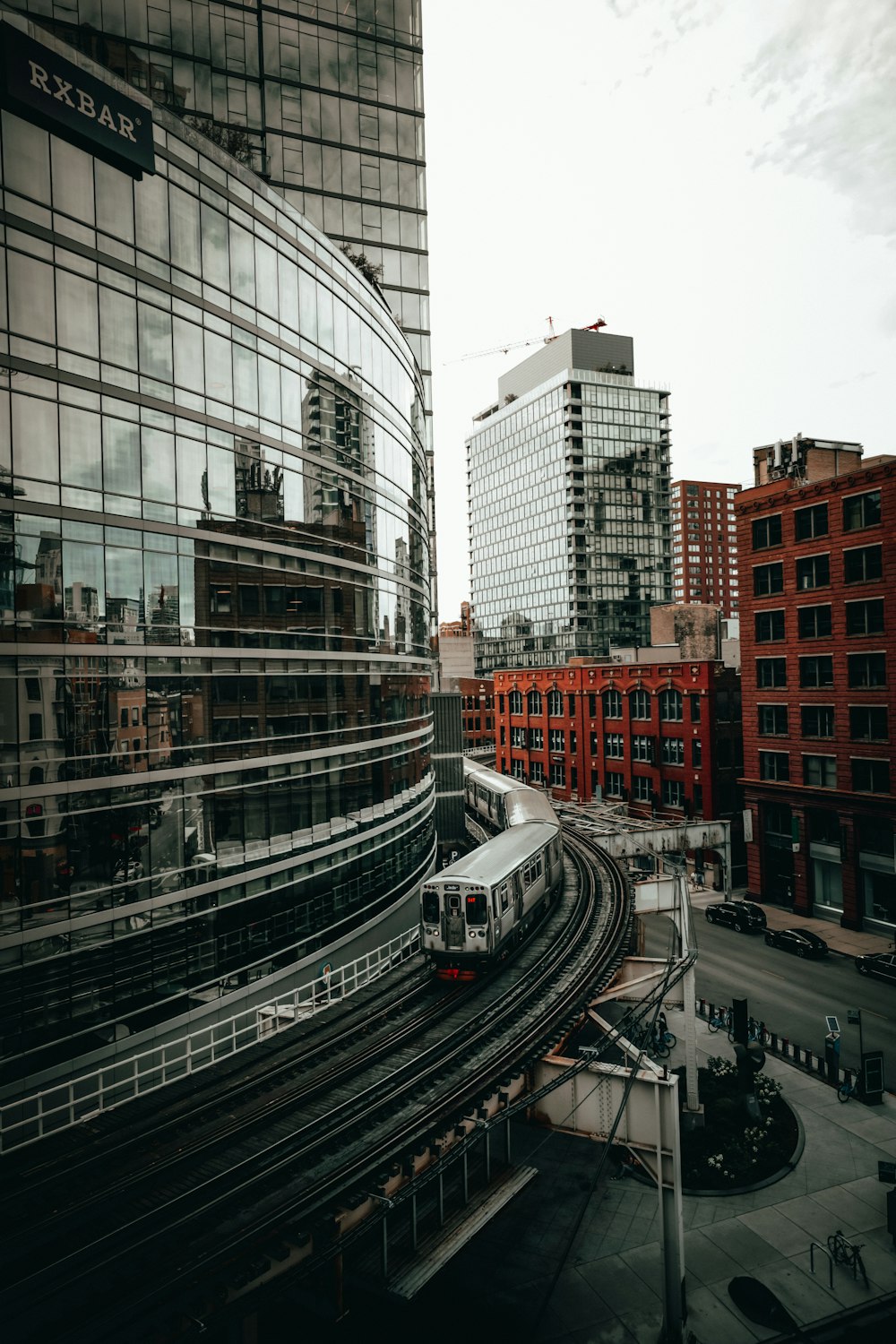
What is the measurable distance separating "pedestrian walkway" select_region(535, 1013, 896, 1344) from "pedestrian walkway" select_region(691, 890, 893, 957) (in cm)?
1598

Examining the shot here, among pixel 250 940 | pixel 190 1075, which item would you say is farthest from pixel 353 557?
pixel 190 1075

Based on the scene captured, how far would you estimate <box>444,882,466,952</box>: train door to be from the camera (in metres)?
23.8

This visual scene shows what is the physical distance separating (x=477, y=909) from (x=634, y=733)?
135 feet

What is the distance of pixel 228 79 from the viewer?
3603 cm

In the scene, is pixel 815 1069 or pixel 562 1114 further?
pixel 815 1069

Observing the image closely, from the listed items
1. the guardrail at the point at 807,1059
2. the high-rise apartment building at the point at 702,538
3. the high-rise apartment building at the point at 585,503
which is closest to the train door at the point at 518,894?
the guardrail at the point at 807,1059

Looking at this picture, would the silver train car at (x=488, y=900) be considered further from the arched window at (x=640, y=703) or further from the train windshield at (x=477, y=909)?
the arched window at (x=640, y=703)

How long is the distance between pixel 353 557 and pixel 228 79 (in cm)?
2312

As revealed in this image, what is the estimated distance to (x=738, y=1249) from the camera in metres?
19.0

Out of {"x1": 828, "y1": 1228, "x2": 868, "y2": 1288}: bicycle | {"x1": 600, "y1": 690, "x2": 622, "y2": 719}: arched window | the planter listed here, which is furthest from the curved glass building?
{"x1": 600, "y1": 690, "x2": 622, "y2": 719}: arched window

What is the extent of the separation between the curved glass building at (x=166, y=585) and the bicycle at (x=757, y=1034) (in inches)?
589

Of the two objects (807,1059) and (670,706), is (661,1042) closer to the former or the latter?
(807,1059)

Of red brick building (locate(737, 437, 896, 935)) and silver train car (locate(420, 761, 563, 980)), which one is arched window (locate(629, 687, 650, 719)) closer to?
red brick building (locate(737, 437, 896, 935))

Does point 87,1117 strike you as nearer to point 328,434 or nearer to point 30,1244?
point 30,1244
